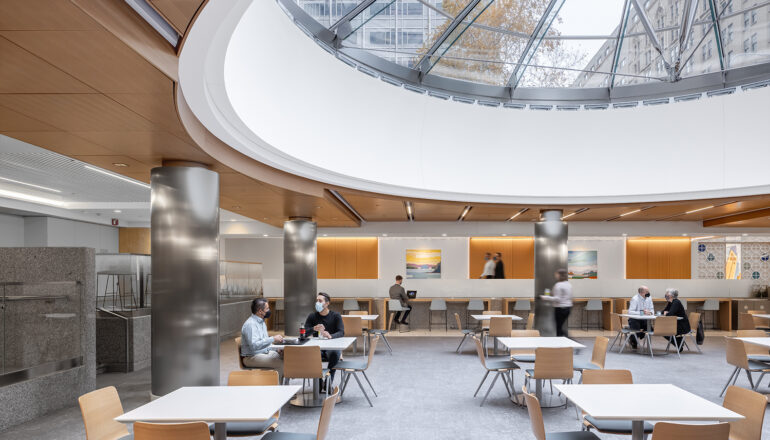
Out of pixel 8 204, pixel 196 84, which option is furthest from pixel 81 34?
pixel 8 204

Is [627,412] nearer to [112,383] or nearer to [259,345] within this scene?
[259,345]

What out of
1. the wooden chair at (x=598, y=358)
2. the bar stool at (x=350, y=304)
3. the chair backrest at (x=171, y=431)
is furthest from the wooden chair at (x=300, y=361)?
the bar stool at (x=350, y=304)

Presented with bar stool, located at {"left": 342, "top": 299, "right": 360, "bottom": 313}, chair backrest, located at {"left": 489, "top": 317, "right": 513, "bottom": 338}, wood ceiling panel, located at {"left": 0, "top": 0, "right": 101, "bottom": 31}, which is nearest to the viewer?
wood ceiling panel, located at {"left": 0, "top": 0, "right": 101, "bottom": 31}

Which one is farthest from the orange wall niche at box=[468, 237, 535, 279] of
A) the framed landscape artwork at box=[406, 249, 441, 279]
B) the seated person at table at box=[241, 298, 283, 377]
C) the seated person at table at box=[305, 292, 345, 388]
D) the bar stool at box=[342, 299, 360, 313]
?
the seated person at table at box=[241, 298, 283, 377]

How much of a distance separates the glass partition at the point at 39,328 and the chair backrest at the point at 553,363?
19.7 feet

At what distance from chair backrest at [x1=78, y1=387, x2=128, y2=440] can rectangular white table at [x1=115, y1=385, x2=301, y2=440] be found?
0.27 m

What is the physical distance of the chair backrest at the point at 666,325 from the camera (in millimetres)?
10727

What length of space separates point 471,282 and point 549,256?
3991 millimetres

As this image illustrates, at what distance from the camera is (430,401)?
23.1ft

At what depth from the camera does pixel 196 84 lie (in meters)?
3.98

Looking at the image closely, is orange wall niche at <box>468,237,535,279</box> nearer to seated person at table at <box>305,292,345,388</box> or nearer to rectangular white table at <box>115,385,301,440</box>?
seated person at table at <box>305,292,345,388</box>

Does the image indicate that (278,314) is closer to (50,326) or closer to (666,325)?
(50,326)

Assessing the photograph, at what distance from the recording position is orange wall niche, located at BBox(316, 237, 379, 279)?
709 inches

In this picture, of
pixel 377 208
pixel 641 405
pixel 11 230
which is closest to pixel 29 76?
pixel 641 405
